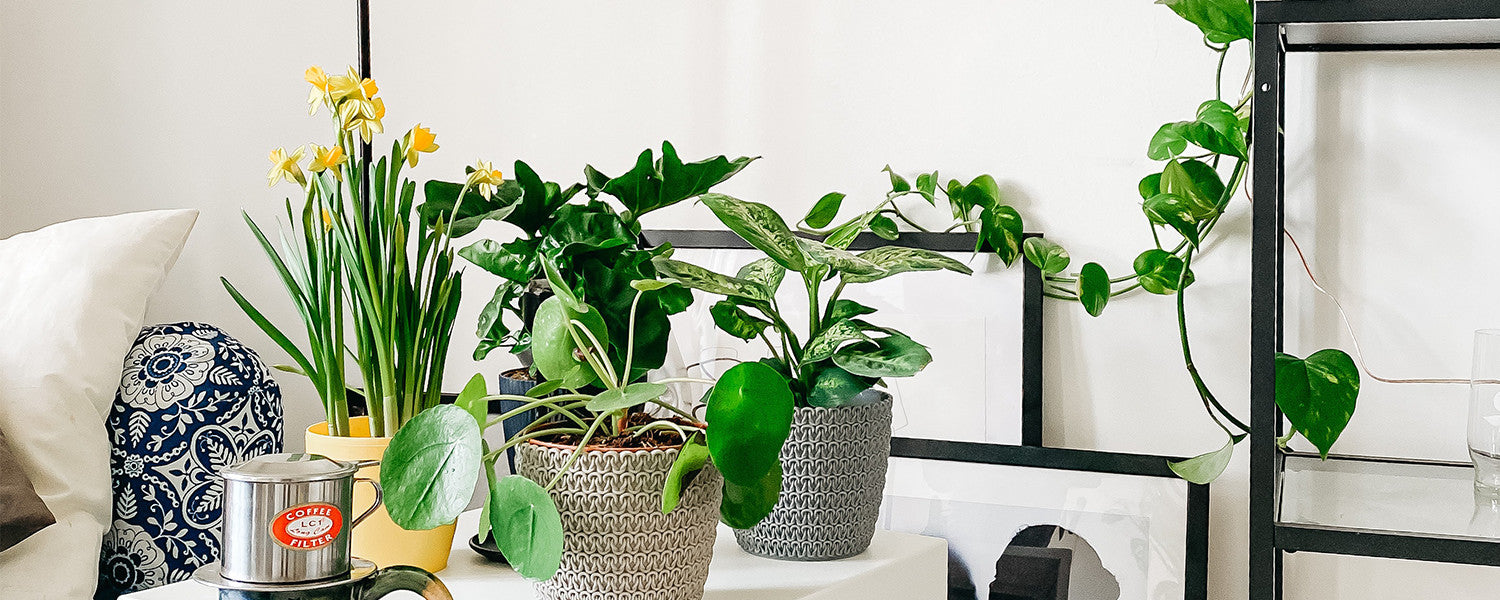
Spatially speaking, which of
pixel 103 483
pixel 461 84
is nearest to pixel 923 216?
pixel 461 84

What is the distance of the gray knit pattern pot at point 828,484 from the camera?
857 mm

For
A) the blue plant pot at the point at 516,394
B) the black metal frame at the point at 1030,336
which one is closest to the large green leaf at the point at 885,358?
the blue plant pot at the point at 516,394

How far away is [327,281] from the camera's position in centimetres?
83

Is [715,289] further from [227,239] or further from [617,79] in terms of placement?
[227,239]

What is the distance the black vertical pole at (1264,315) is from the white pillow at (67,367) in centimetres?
117

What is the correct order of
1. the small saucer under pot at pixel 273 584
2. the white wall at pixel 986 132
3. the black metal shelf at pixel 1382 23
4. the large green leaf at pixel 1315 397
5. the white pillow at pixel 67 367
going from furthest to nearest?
the white pillow at pixel 67 367 → the white wall at pixel 986 132 → the large green leaf at pixel 1315 397 → the black metal shelf at pixel 1382 23 → the small saucer under pot at pixel 273 584

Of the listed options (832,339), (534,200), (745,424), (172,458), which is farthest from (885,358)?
(172,458)

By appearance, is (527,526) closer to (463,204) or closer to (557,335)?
(557,335)

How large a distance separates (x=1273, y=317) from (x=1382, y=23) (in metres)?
0.27

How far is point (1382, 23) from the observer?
0.96m

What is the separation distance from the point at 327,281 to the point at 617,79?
73 cm

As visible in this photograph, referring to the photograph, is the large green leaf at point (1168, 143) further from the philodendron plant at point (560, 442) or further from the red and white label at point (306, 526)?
the red and white label at point (306, 526)

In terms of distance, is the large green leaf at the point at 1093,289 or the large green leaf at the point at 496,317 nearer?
the large green leaf at the point at 496,317

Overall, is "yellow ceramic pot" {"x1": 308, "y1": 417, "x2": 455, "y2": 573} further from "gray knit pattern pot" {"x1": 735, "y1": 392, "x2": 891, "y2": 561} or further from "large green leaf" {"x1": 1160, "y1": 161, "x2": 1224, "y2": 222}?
"large green leaf" {"x1": 1160, "y1": 161, "x2": 1224, "y2": 222}
